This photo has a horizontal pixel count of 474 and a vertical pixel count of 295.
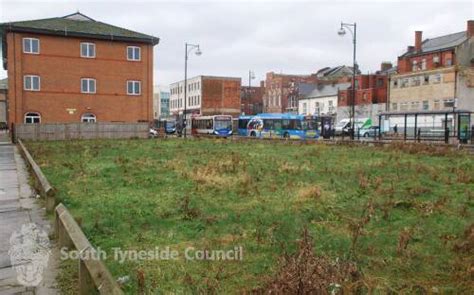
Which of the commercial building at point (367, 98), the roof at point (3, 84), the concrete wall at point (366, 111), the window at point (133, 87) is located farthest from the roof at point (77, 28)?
the roof at point (3, 84)

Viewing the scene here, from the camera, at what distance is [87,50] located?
49.4 metres

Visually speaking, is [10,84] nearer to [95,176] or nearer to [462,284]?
[95,176]

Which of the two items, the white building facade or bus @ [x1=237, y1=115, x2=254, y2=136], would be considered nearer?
bus @ [x1=237, y1=115, x2=254, y2=136]

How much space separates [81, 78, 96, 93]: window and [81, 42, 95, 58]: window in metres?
2.65

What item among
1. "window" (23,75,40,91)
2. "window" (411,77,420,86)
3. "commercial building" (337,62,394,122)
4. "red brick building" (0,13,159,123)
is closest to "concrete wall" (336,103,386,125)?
"commercial building" (337,62,394,122)

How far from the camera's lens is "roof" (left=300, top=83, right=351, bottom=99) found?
84.0 metres

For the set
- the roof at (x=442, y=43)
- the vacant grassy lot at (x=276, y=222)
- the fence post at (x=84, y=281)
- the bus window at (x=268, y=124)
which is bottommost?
the vacant grassy lot at (x=276, y=222)

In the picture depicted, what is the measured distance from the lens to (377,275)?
5191 mm

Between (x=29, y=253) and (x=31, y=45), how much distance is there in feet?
151

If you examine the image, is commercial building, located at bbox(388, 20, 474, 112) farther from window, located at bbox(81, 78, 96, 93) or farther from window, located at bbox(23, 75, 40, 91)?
window, located at bbox(23, 75, 40, 91)

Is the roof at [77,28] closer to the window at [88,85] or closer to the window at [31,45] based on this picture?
the window at [31,45]

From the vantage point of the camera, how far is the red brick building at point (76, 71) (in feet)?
151

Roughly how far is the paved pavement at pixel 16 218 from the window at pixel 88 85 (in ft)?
116

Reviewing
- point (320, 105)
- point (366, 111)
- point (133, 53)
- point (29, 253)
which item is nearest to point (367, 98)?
point (366, 111)
